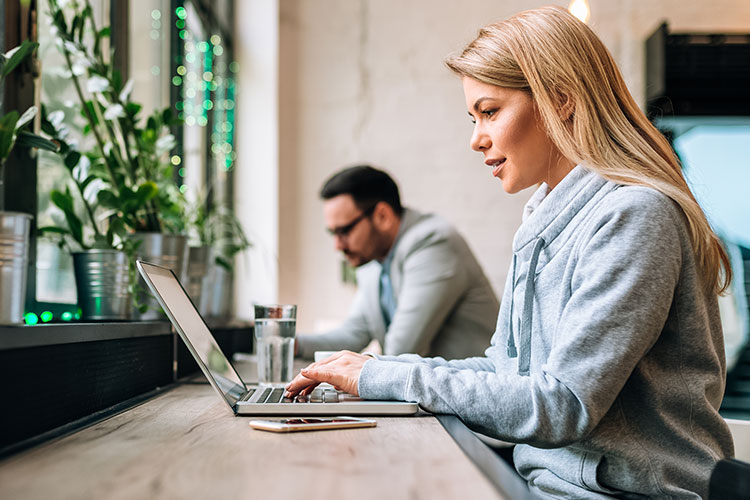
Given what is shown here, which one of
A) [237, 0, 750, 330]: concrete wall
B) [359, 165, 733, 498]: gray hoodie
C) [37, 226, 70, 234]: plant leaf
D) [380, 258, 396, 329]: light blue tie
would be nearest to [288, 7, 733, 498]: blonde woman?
[359, 165, 733, 498]: gray hoodie

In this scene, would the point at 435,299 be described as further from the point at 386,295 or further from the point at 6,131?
the point at 6,131

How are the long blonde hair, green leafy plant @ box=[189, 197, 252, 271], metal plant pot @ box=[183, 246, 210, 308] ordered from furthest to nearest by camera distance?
green leafy plant @ box=[189, 197, 252, 271]
metal plant pot @ box=[183, 246, 210, 308]
the long blonde hair

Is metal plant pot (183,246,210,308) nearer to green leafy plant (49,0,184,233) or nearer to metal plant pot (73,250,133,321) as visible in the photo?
green leafy plant (49,0,184,233)

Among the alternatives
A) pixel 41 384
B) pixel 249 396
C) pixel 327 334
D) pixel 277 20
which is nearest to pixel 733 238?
pixel 327 334

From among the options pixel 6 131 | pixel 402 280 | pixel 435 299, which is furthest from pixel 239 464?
pixel 402 280

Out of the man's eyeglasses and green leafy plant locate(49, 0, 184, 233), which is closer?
green leafy plant locate(49, 0, 184, 233)

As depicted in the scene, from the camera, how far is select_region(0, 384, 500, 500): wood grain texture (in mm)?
588

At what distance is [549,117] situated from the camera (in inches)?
43.1

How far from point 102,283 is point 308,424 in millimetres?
691

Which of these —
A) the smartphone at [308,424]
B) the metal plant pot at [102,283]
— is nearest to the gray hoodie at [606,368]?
the smartphone at [308,424]

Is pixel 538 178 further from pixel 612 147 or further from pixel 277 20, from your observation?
pixel 277 20

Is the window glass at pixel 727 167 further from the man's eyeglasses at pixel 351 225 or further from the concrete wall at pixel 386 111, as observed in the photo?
the man's eyeglasses at pixel 351 225

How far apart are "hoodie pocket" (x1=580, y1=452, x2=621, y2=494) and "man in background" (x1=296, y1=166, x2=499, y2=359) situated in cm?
118

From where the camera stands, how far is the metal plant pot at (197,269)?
193 centimetres
